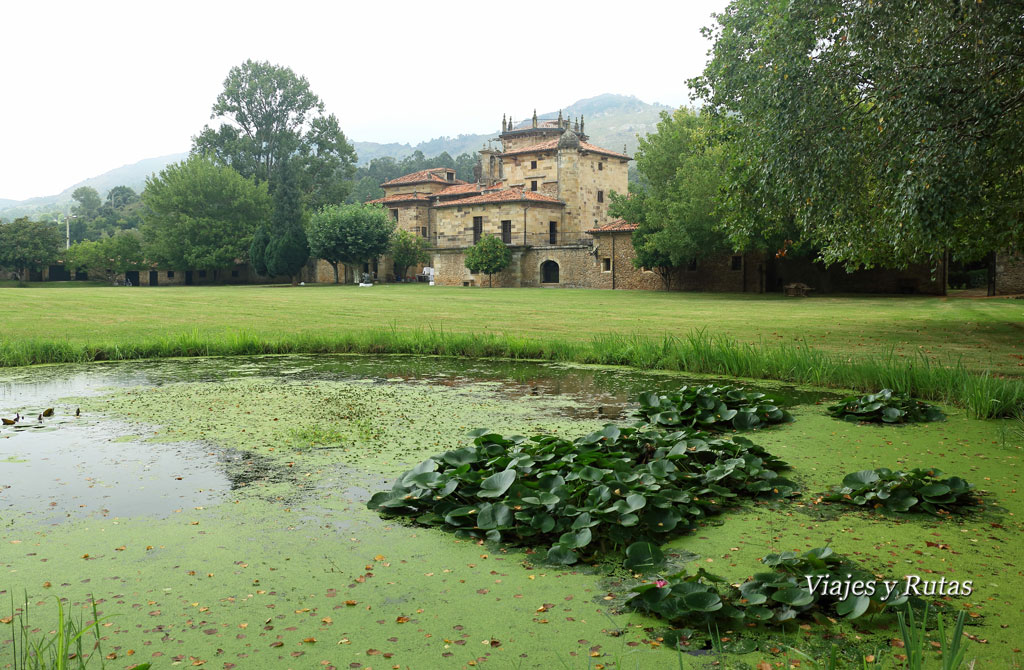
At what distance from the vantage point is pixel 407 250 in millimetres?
56562

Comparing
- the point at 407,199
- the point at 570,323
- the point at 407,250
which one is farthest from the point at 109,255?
the point at 570,323

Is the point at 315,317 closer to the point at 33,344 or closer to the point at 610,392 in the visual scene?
the point at 33,344

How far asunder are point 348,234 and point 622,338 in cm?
3987

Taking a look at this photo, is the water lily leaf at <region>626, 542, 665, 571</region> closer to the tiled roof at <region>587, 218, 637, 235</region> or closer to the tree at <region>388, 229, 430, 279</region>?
the tiled roof at <region>587, 218, 637, 235</region>

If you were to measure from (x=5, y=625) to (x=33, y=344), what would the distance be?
10.1 metres

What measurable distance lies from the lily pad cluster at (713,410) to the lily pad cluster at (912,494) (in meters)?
1.90

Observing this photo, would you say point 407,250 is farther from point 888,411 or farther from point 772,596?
point 772,596

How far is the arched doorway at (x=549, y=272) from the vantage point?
50406 millimetres

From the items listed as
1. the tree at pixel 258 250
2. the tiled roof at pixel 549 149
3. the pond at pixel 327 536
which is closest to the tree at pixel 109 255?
the tree at pixel 258 250

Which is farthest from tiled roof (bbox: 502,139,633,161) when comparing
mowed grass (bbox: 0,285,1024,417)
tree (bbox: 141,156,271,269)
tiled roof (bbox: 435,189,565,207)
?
mowed grass (bbox: 0,285,1024,417)

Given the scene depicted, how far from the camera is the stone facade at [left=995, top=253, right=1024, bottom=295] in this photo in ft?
97.8

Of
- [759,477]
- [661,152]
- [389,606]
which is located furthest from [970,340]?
→ [661,152]

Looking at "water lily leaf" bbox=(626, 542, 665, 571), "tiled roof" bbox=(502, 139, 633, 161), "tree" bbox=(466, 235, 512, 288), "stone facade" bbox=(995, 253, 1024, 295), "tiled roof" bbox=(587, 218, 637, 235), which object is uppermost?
"tiled roof" bbox=(502, 139, 633, 161)

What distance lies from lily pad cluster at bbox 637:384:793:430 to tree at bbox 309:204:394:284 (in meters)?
44.8
